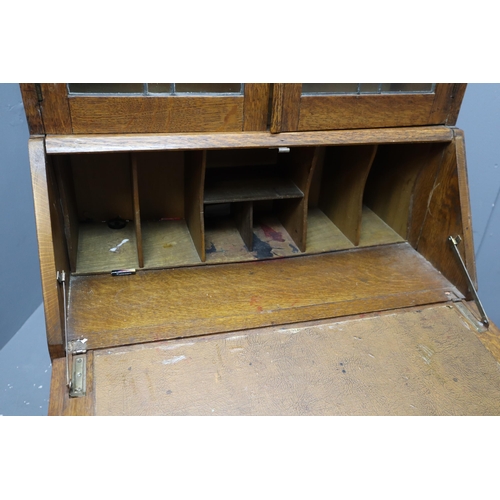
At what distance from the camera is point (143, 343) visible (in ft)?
→ 3.59

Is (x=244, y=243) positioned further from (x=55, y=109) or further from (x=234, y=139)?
(x=55, y=109)

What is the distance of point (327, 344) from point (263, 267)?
331mm

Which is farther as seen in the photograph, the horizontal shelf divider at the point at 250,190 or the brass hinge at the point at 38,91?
the horizontal shelf divider at the point at 250,190

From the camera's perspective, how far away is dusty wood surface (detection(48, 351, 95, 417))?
3.01 ft

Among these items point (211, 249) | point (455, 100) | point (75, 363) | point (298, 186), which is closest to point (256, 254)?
point (211, 249)

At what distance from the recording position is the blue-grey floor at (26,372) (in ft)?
5.45

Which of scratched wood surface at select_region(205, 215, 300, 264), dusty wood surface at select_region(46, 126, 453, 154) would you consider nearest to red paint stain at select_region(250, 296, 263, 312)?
scratched wood surface at select_region(205, 215, 300, 264)

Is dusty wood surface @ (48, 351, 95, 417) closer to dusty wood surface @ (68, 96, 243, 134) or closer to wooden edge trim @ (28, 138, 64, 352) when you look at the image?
wooden edge trim @ (28, 138, 64, 352)

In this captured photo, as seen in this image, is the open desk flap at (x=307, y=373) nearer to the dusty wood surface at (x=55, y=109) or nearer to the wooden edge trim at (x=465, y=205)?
the wooden edge trim at (x=465, y=205)

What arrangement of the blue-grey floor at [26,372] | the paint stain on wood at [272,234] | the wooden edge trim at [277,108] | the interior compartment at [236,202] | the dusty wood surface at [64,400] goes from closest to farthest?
the dusty wood surface at [64,400] < the wooden edge trim at [277,108] < the interior compartment at [236,202] < the paint stain on wood at [272,234] < the blue-grey floor at [26,372]

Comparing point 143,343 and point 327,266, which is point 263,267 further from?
point 143,343

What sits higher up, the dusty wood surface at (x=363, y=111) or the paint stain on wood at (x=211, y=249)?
the dusty wood surface at (x=363, y=111)

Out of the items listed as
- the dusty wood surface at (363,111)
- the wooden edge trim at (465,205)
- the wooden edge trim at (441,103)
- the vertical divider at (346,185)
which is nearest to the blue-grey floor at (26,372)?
the vertical divider at (346,185)

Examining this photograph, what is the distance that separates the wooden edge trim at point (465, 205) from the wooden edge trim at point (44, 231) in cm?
107
